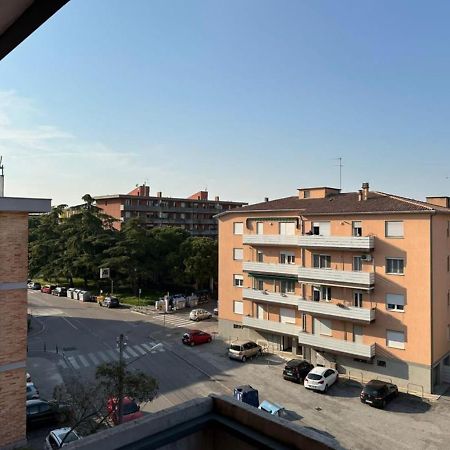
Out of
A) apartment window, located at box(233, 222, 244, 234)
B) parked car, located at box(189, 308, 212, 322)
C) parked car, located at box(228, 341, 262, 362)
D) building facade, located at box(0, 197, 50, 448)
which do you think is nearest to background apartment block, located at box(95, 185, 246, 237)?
parked car, located at box(189, 308, 212, 322)

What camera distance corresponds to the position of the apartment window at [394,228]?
21.9 m

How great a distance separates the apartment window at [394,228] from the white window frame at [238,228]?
10583 millimetres

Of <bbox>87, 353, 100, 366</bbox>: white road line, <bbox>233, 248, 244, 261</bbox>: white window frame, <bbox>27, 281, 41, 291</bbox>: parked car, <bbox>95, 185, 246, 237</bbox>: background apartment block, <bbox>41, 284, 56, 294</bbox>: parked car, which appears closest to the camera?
<bbox>87, 353, 100, 366</bbox>: white road line

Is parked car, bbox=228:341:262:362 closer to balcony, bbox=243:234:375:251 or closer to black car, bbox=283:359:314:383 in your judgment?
black car, bbox=283:359:314:383

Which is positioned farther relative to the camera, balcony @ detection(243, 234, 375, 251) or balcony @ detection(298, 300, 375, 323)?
balcony @ detection(243, 234, 375, 251)

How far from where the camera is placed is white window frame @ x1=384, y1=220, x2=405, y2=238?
21.8 metres

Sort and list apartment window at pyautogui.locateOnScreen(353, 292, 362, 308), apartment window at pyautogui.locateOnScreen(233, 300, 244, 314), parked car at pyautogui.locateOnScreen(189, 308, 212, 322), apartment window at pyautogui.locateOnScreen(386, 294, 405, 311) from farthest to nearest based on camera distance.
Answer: parked car at pyautogui.locateOnScreen(189, 308, 212, 322)
apartment window at pyautogui.locateOnScreen(233, 300, 244, 314)
apartment window at pyautogui.locateOnScreen(353, 292, 362, 308)
apartment window at pyautogui.locateOnScreen(386, 294, 405, 311)

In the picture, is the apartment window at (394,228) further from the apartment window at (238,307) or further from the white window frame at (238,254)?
the apartment window at (238,307)

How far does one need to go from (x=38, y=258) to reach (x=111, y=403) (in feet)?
131

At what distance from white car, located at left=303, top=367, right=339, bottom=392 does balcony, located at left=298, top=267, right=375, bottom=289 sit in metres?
4.60

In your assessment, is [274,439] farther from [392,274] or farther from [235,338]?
[235,338]

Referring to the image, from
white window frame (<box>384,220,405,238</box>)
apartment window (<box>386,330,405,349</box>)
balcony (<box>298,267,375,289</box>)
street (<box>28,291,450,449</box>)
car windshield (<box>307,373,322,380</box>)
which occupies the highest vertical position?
white window frame (<box>384,220,405,238</box>)

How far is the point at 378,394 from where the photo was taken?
64.2ft

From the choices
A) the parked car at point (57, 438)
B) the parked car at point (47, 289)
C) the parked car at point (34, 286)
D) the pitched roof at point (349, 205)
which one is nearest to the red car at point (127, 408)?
the parked car at point (57, 438)
